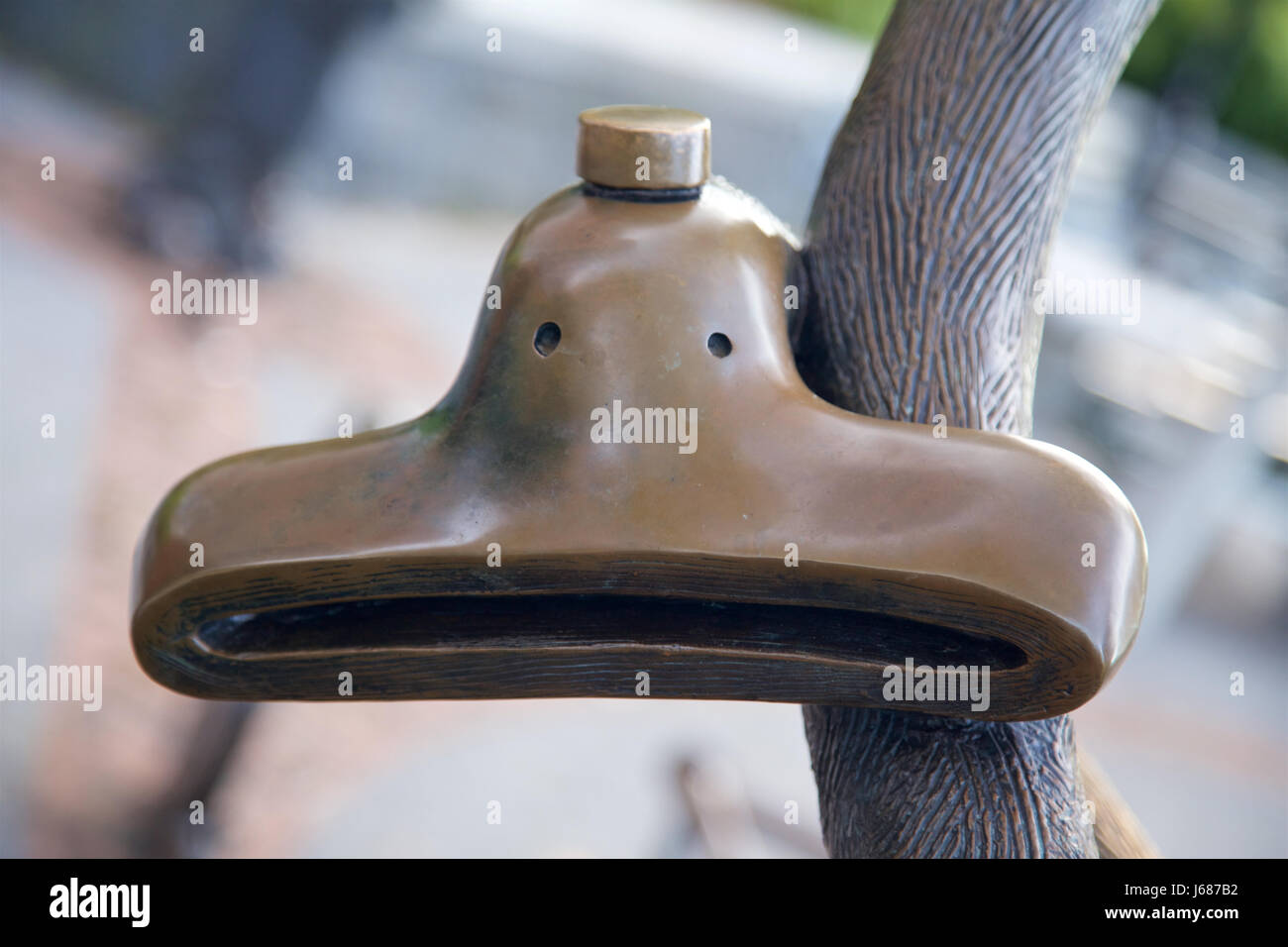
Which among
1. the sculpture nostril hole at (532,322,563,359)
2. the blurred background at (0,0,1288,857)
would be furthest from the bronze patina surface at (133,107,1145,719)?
the blurred background at (0,0,1288,857)

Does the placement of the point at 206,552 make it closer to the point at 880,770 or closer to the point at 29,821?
the point at 880,770

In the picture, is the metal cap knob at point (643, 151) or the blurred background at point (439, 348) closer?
the metal cap knob at point (643, 151)

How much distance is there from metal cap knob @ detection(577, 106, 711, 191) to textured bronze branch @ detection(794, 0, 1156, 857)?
8 cm

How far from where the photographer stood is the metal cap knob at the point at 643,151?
51 cm

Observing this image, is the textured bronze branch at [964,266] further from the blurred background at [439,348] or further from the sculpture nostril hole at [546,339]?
the blurred background at [439,348]

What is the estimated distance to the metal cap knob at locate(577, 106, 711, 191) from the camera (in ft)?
1.66

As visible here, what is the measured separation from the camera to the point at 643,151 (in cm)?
51

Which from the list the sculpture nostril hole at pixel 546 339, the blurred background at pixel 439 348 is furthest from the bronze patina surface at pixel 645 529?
the blurred background at pixel 439 348

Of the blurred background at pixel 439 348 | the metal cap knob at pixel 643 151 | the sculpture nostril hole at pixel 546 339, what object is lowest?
the blurred background at pixel 439 348

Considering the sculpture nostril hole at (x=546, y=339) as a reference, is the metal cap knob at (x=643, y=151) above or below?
above

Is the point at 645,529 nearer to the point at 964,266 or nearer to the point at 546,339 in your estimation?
the point at 546,339

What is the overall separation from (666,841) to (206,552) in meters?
1.47

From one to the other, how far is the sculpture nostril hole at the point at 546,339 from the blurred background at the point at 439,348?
0.95m

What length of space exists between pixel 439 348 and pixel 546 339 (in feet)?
8.60
